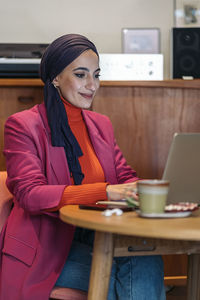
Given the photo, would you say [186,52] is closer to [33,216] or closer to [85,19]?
[85,19]

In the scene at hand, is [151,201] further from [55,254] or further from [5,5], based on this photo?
[5,5]

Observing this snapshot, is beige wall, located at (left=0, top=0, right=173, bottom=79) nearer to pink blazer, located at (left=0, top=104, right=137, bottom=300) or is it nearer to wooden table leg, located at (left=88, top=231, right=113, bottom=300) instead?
pink blazer, located at (left=0, top=104, right=137, bottom=300)

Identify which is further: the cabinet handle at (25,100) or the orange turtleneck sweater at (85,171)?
the cabinet handle at (25,100)

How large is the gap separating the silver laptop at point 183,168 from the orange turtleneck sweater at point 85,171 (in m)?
0.24

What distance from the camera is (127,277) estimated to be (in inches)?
60.7

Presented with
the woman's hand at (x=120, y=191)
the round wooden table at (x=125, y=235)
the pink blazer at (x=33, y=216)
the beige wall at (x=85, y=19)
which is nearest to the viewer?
the round wooden table at (x=125, y=235)

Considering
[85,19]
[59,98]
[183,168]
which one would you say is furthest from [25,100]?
[85,19]

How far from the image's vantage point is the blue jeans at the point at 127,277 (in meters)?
1.51

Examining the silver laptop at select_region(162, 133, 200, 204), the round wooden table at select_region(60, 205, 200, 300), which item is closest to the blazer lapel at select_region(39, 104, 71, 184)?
the round wooden table at select_region(60, 205, 200, 300)

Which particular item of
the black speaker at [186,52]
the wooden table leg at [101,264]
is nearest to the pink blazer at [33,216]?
the wooden table leg at [101,264]

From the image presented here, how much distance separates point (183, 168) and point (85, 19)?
3197 mm

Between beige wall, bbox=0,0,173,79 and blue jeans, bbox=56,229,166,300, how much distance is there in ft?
9.54

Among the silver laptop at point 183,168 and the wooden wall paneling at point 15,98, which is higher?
the silver laptop at point 183,168

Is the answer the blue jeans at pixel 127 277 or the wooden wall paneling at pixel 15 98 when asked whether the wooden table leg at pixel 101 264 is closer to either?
the blue jeans at pixel 127 277
